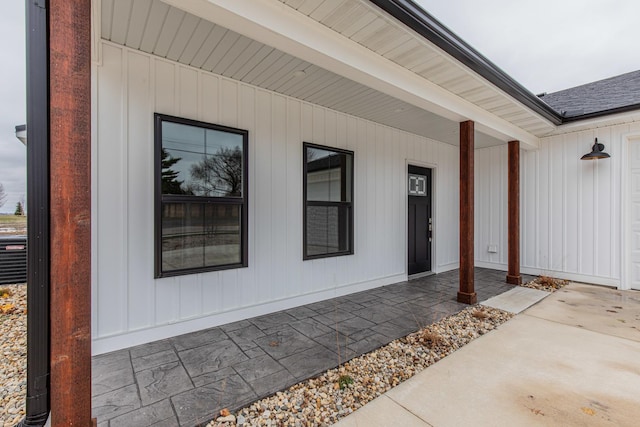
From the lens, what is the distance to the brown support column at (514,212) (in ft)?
16.5

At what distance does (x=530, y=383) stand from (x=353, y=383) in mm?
1354

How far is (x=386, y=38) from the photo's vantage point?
2.47 meters

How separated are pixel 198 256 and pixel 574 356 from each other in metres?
3.75

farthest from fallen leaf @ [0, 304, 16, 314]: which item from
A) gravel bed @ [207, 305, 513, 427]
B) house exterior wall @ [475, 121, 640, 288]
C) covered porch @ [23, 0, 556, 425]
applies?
house exterior wall @ [475, 121, 640, 288]

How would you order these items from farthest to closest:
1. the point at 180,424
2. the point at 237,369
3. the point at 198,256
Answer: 1. the point at 198,256
2. the point at 237,369
3. the point at 180,424

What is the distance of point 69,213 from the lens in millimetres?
1305

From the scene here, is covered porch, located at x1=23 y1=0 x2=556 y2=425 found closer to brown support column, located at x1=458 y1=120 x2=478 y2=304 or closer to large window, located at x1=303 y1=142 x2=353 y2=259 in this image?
brown support column, located at x1=458 y1=120 x2=478 y2=304

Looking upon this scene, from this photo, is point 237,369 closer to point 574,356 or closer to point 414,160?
point 574,356

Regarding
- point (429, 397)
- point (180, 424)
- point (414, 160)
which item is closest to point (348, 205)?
point (414, 160)

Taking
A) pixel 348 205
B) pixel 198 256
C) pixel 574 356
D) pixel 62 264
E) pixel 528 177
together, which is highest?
pixel 528 177

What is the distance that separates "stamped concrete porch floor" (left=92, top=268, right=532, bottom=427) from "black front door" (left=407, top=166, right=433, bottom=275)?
66.3 inches

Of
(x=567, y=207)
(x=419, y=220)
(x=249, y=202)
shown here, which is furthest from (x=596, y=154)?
(x=249, y=202)

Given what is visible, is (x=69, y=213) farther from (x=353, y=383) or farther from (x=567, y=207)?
(x=567, y=207)

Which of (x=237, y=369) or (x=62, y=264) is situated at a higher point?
(x=62, y=264)
